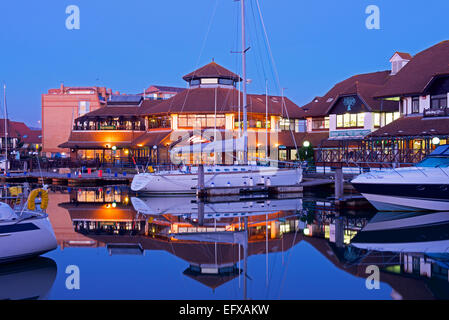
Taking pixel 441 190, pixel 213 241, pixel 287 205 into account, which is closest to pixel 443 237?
pixel 441 190

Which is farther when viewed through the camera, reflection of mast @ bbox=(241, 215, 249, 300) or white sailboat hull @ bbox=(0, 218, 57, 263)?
white sailboat hull @ bbox=(0, 218, 57, 263)

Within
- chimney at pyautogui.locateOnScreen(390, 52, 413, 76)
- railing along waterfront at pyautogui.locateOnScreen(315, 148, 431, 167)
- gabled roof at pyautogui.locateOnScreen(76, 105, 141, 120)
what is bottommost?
railing along waterfront at pyautogui.locateOnScreen(315, 148, 431, 167)

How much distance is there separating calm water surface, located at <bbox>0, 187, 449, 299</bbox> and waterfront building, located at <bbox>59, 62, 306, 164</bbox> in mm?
25746

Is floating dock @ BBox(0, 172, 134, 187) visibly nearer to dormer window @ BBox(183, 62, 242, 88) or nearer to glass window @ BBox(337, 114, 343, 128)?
dormer window @ BBox(183, 62, 242, 88)

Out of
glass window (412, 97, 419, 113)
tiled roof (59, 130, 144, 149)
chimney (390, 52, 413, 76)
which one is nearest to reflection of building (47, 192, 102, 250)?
glass window (412, 97, 419, 113)

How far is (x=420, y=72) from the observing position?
42156 millimetres

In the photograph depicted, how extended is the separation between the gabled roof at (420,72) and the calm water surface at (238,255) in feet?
56.1

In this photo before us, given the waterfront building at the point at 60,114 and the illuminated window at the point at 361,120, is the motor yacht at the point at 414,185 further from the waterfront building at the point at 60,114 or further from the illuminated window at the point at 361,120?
the waterfront building at the point at 60,114

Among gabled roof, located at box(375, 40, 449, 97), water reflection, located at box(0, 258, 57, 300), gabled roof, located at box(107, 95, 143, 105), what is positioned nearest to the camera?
water reflection, located at box(0, 258, 57, 300)

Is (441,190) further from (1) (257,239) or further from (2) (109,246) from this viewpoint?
(2) (109,246)

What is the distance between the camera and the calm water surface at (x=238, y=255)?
13555 millimetres

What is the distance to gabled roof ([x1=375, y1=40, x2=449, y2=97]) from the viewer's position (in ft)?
131

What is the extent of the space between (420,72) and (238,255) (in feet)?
103

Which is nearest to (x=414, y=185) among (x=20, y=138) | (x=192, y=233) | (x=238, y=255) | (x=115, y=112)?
(x=192, y=233)
